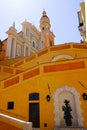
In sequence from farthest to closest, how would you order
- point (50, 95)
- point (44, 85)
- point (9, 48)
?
point (9, 48)
point (44, 85)
point (50, 95)

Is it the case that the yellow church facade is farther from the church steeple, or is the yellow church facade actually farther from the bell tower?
the church steeple

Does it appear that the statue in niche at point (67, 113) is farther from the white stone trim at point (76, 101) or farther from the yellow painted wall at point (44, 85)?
the yellow painted wall at point (44, 85)

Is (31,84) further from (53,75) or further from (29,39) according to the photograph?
(29,39)

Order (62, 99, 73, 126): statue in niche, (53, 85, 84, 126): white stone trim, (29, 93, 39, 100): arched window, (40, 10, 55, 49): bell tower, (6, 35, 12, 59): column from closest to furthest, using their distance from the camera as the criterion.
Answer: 1. (53, 85, 84, 126): white stone trim
2. (62, 99, 73, 126): statue in niche
3. (29, 93, 39, 100): arched window
4. (6, 35, 12, 59): column
5. (40, 10, 55, 49): bell tower

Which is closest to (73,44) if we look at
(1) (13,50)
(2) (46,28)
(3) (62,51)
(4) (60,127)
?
(3) (62,51)

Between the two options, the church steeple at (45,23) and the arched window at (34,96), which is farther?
the church steeple at (45,23)

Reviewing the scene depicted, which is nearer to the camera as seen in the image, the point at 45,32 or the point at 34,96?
the point at 34,96

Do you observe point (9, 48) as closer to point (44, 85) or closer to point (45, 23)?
point (45, 23)

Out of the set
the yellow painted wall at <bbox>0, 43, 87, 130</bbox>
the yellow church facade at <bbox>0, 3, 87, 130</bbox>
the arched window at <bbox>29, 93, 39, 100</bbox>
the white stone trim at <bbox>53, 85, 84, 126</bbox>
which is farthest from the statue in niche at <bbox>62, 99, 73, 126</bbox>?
the arched window at <bbox>29, 93, 39, 100</bbox>

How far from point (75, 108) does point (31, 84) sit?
11.8 feet

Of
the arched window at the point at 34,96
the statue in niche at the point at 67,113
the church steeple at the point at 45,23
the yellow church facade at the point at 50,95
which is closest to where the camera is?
the statue in niche at the point at 67,113

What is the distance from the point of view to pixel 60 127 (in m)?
10.4

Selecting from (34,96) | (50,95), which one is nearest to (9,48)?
(34,96)

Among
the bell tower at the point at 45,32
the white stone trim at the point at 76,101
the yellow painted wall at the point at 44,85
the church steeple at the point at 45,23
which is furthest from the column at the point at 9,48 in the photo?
the white stone trim at the point at 76,101
